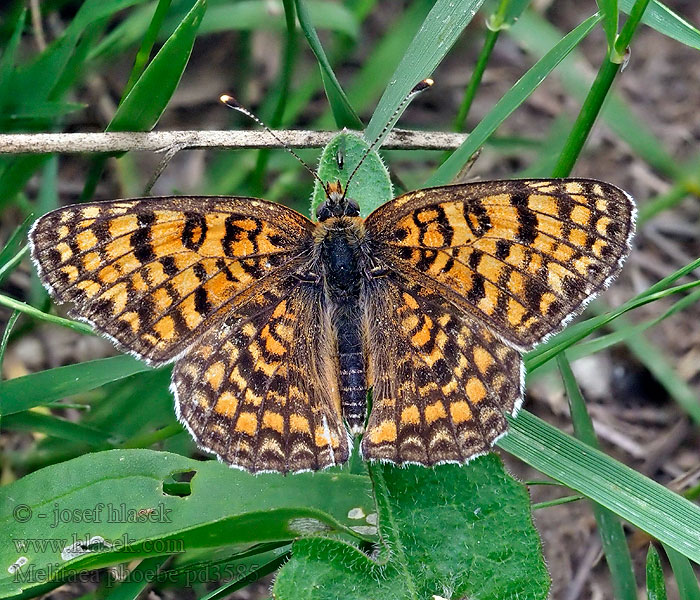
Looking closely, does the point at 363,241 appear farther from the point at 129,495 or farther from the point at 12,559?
the point at 12,559

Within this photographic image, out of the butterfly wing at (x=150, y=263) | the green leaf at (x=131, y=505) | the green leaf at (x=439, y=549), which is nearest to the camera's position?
the green leaf at (x=439, y=549)

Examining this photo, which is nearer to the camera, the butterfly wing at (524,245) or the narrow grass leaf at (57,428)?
the butterfly wing at (524,245)

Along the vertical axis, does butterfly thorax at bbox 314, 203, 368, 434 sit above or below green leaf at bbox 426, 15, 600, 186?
below

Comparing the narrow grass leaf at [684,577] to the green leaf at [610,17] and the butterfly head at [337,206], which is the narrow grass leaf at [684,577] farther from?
the green leaf at [610,17]

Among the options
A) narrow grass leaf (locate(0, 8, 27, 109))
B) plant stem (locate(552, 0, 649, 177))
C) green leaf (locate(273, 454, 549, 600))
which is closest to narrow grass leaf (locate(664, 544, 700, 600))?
green leaf (locate(273, 454, 549, 600))

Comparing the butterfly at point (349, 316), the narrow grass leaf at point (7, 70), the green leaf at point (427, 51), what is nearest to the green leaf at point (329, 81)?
the green leaf at point (427, 51)

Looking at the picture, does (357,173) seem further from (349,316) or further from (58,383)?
(58,383)

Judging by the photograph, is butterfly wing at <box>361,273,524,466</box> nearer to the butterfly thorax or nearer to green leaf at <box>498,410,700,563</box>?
the butterfly thorax
